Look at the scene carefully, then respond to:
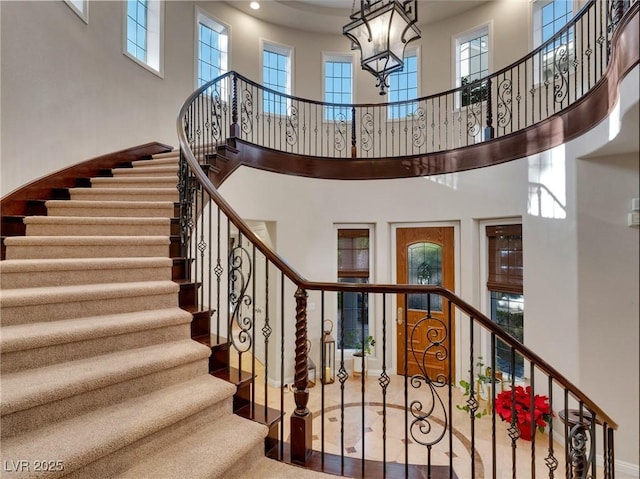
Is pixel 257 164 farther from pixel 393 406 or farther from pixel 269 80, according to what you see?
pixel 393 406

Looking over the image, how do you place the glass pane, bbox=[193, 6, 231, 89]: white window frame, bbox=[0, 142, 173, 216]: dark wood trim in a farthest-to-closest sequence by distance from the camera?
bbox=[193, 6, 231, 89]: white window frame
the glass pane
bbox=[0, 142, 173, 216]: dark wood trim

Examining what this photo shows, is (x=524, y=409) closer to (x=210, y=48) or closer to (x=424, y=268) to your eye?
(x=424, y=268)

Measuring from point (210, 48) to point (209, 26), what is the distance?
1.09 ft

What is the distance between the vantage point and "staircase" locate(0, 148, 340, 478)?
1.33m

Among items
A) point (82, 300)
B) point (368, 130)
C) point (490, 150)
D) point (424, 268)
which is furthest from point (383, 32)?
point (368, 130)

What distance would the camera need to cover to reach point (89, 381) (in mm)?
1500

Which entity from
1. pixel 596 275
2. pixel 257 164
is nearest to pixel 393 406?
pixel 596 275

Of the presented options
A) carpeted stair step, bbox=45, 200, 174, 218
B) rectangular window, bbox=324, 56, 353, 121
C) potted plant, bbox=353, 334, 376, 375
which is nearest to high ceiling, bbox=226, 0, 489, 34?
rectangular window, bbox=324, 56, 353, 121

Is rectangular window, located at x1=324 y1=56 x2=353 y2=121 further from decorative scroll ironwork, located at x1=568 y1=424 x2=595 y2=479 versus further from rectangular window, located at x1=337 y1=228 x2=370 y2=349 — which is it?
decorative scroll ironwork, located at x1=568 y1=424 x2=595 y2=479

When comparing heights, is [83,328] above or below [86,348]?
above

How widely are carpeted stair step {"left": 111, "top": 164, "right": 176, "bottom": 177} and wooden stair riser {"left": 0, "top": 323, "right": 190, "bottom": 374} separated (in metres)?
2.13

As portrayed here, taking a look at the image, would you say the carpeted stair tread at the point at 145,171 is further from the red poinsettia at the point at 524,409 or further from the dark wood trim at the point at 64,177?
the red poinsettia at the point at 524,409

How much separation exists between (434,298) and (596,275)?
2534mm

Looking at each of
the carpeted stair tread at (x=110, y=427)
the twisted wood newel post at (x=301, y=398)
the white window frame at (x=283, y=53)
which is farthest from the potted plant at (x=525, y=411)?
the white window frame at (x=283, y=53)
